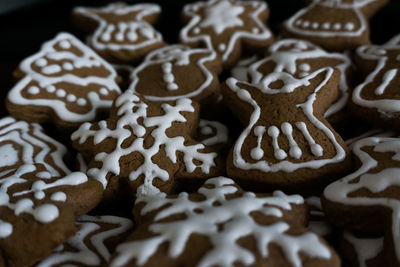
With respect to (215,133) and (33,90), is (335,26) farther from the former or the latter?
(33,90)

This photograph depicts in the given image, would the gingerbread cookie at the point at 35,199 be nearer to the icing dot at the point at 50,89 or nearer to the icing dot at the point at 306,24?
the icing dot at the point at 50,89

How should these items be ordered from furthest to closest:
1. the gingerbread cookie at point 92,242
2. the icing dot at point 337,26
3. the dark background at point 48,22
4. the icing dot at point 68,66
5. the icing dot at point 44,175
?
the dark background at point 48,22 < the icing dot at point 337,26 < the icing dot at point 68,66 < the icing dot at point 44,175 < the gingerbread cookie at point 92,242

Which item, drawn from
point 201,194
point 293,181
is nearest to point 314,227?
point 293,181

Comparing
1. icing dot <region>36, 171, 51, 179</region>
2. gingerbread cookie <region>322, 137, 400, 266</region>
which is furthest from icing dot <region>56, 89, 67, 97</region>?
gingerbread cookie <region>322, 137, 400, 266</region>

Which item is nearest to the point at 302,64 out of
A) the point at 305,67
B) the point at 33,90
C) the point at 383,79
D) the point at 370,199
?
the point at 305,67

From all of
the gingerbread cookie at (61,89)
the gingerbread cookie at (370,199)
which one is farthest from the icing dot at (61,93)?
the gingerbread cookie at (370,199)

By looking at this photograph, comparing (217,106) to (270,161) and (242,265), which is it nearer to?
(270,161)

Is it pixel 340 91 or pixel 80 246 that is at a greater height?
pixel 340 91
